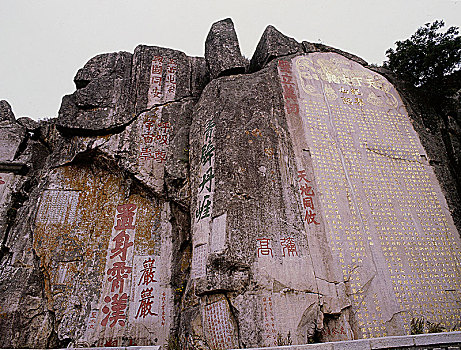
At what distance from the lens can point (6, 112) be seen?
8727 millimetres

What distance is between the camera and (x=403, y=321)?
17.2 ft

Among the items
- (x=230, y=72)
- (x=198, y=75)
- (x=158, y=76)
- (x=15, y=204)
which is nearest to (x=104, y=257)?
(x=15, y=204)

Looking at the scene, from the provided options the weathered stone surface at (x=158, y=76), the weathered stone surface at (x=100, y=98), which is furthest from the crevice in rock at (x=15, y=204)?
the weathered stone surface at (x=158, y=76)

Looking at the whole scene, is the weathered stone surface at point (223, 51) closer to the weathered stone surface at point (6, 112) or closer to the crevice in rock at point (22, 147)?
the crevice in rock at point (22, 147)

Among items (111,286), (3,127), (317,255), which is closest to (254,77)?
(317,255)

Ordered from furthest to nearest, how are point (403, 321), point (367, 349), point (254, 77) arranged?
point (254, 77)
point (403, 321)
point (367, 349)

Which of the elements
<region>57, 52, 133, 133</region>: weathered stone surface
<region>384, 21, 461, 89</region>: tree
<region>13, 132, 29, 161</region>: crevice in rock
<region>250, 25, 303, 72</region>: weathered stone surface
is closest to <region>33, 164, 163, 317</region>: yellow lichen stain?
<region>57, 52, 133, 133</region>: weathered stone surface

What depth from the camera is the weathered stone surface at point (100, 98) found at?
25.9 ft

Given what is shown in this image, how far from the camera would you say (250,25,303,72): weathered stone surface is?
8039 mm

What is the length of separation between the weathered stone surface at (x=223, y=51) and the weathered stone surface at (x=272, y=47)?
0.43 m

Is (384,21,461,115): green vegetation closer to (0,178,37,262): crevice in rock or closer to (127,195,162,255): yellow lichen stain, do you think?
(127,195,162,255): yellow lichen stain

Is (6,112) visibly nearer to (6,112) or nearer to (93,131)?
(6,112)

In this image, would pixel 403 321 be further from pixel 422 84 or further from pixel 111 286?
pixel 422 84

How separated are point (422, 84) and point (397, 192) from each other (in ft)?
11.3
